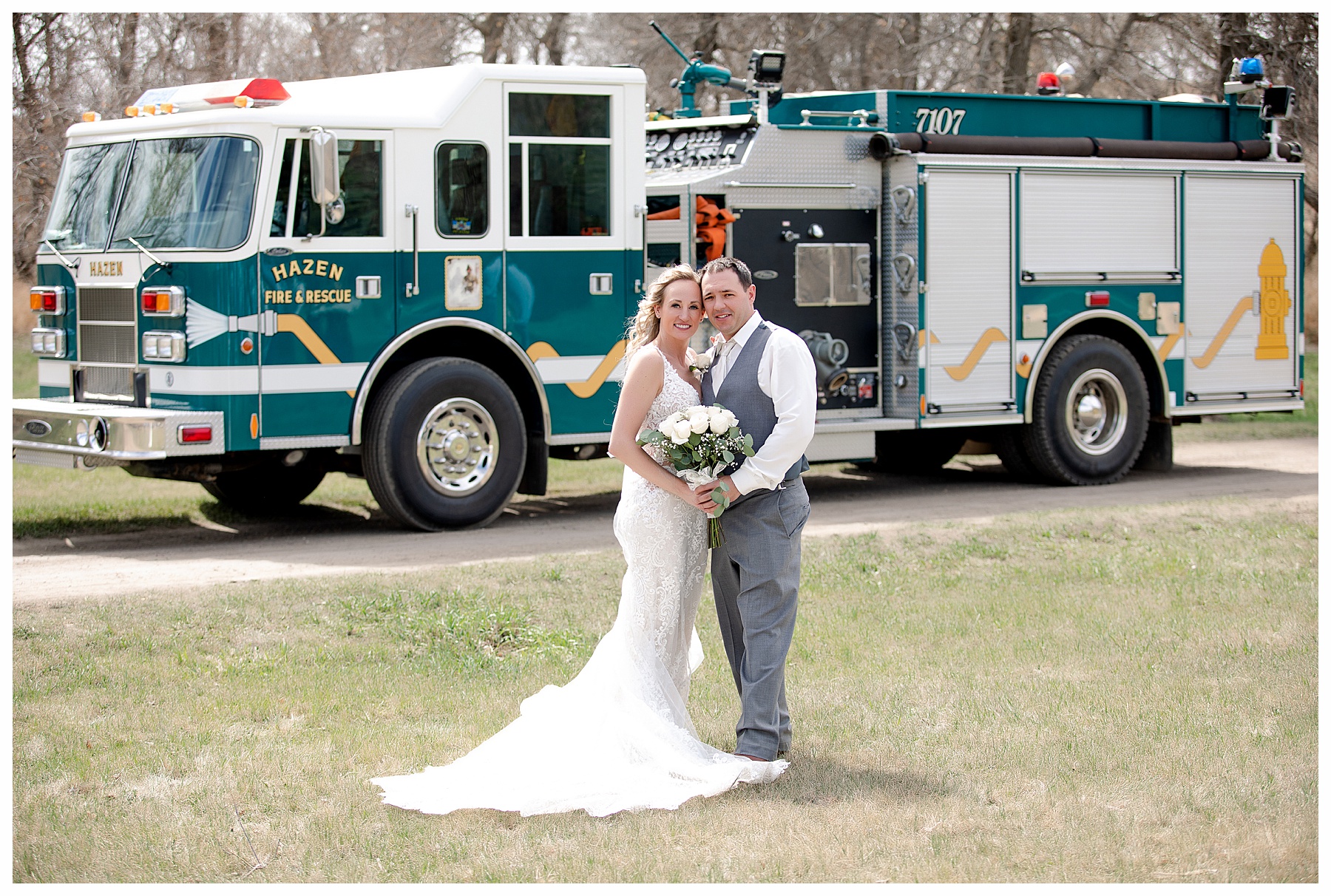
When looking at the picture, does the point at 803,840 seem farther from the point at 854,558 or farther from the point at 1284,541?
the point at 1284,541

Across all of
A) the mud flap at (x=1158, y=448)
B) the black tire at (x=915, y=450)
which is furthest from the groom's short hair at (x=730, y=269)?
the mud flap at (x=1158, y=448)

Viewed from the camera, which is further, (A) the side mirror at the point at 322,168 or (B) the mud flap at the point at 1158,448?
(B) the mud flap at the point at 1158,448

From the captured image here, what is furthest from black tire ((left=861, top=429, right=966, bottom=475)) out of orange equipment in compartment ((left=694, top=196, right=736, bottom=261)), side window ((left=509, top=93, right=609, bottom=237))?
side window ((left=509, top=93, right=609, bottom=237))

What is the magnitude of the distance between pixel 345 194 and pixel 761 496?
5241mm

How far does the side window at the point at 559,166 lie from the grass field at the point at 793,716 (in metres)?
2.62

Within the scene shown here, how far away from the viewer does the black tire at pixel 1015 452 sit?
12977 millimetres

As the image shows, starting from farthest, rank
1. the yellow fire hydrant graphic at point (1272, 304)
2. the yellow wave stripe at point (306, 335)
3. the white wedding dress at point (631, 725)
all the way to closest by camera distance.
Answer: the yellow fire hydrant graphic at point (1272, 304) < the yellow wave stripe at point (306, 335) < the white wedding dress at point (631, 725)

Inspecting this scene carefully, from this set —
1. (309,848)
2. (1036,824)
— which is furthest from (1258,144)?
(309,848)

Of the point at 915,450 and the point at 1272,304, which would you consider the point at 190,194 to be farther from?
the point at 1272,304

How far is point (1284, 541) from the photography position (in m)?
9.96

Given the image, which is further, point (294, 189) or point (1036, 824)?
point (294, 189)

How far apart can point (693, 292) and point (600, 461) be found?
30.4 ft

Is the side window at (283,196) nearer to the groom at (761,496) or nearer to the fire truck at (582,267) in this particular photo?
the fire truck at (582,267)

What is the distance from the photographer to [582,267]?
10672 mm
